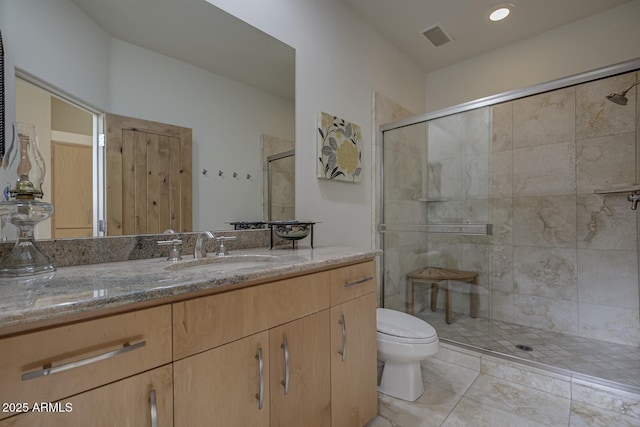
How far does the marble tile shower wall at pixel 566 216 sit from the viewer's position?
2182 millimetres

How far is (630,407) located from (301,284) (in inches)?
75.2

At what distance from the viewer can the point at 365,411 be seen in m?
1.38

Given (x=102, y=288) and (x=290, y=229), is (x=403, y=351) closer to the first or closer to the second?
(x=290, y=229)

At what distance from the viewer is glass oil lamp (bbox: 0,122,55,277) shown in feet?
2.81

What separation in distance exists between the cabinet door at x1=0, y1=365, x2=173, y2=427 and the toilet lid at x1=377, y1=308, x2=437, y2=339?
1216 millimetres

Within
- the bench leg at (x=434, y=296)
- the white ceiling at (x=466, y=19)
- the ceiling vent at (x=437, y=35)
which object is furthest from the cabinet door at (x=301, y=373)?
the ceiling vent at (x=437, y=35)

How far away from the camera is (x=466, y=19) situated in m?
2.32

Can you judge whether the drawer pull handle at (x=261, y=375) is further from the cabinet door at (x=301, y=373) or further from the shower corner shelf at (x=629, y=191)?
the shower corner shelf at (x=629, y=191)

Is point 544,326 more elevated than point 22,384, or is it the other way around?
point 22,384

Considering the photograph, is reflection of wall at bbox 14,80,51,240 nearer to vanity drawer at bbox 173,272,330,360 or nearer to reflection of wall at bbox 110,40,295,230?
reflection of wall at bbox 110,40,295,230

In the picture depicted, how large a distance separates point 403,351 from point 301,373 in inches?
29.7

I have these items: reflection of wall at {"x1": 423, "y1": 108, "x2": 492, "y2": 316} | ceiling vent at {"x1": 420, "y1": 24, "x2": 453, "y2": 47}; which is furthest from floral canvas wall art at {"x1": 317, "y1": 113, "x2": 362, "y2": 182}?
ceiling vent at {"x1": 420, "y1": 24, "x2": 453, "y2": 47}

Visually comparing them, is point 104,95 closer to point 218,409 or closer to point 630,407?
point 218,409

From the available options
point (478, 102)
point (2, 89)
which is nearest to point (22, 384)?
point (2, 89)
